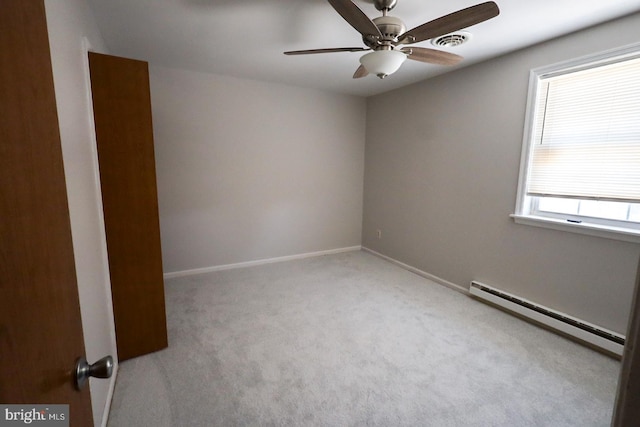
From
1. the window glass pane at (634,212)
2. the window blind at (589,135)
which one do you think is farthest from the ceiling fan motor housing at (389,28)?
the window glass pane at (634,212)

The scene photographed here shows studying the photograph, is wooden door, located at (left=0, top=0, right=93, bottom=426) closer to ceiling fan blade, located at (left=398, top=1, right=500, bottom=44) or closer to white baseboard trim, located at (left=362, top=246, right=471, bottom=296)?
ceiling fan blade, located at (left=398, top=1, right=500, bottom=44)

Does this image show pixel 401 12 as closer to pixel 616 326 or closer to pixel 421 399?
pixel 421 399

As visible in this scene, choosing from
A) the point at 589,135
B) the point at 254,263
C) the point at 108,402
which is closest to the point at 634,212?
the point at 589,135

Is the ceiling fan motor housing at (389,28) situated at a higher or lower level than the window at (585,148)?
higher

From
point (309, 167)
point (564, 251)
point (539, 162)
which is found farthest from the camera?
point (309, 167)

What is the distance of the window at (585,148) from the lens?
1.96 m

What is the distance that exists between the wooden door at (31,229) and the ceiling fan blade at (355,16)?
1175mm

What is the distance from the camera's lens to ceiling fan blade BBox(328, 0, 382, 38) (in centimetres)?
134

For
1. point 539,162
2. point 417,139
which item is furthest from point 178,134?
point 539,162

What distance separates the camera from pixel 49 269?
519 millimetres

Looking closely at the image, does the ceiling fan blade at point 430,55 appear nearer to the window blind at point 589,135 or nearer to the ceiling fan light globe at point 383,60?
the ceiling fan light globe at point 383,60

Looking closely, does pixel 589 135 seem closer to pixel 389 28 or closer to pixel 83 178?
pixel 389 28

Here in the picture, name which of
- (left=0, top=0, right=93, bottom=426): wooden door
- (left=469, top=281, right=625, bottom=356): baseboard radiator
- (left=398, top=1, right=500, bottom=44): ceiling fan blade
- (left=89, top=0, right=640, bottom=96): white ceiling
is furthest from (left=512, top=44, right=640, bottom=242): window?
(left=0, top=0, right=93, bottom=426): wooden door

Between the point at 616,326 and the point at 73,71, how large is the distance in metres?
3.68
